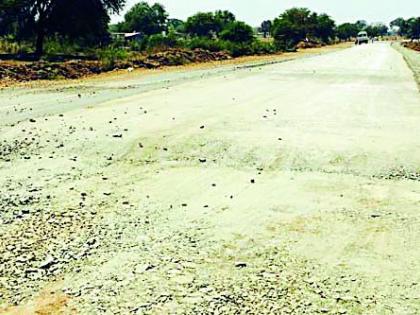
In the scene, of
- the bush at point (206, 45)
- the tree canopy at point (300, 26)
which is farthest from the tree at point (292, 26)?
the bush at point (206, 45)

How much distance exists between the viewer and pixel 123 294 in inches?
164

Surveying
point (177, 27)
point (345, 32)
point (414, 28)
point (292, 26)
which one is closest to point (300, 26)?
point (292, 26)

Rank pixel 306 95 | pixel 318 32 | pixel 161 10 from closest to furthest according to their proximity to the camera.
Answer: pixel 306 95, pixel 161 10, pixel 318 32

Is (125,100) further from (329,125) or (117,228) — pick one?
(117,228)

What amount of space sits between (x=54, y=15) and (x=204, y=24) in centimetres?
5483

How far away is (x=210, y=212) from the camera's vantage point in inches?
239

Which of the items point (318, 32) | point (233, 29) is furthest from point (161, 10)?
point (233, 29)

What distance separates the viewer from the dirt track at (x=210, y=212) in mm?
4234

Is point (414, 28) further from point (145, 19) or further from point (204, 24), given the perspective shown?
point (145, 19)

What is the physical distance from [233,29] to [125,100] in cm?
4261

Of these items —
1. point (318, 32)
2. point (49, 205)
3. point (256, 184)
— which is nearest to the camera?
point (49, 205)

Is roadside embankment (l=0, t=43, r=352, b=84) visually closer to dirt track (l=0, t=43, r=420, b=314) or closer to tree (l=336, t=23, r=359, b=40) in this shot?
dirt track (l=0, t=43, r=420, b=314)

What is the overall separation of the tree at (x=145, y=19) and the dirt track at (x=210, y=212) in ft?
260

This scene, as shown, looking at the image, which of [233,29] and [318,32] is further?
[318,32]
